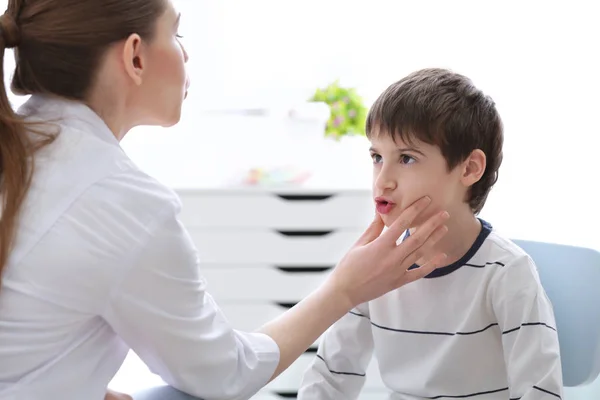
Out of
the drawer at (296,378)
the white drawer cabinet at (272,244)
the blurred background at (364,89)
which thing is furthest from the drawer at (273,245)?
the drawer at (296,378)

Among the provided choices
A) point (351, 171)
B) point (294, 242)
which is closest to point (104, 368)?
point (294, 242)

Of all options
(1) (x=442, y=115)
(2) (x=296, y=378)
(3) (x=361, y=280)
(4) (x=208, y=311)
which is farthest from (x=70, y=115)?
(2) (x=296, y=378)

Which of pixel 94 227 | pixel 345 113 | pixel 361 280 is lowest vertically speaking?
pixel 345 113

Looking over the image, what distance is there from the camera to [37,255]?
38.9 inches

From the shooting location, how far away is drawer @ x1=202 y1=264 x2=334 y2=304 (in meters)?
2.48

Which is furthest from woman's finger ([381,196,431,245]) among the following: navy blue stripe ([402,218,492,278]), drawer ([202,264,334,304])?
drawer ([202,264,334,304])

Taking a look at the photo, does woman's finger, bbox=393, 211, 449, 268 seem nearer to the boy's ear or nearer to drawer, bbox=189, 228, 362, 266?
the boy's ear

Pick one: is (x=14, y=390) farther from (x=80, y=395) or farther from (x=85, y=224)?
(x=85, y=224)

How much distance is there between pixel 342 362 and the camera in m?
1.44

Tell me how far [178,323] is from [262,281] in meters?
1.44

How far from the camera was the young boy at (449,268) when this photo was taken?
1.29 metres

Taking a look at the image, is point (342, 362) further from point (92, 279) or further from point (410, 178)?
point (92, 279)

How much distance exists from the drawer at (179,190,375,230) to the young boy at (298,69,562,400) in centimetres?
101

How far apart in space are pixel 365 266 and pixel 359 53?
71.0 inches
